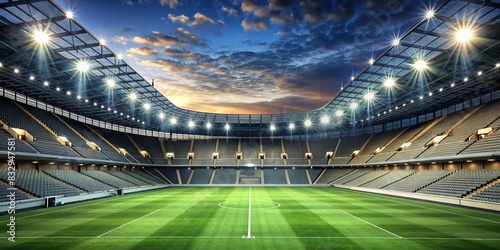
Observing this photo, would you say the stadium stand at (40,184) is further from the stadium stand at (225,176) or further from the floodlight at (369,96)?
the floodlight at (369,96)

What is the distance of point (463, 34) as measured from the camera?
2241 centimetres

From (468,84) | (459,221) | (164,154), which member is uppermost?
(468,84)

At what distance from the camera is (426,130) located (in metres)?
46.9

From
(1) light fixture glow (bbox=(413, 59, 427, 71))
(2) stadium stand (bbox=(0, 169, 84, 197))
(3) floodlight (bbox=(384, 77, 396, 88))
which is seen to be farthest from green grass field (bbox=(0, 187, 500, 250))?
(3) floodlight (bbox=(384, 77, 396, 88))

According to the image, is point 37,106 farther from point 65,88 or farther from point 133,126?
point 133,126

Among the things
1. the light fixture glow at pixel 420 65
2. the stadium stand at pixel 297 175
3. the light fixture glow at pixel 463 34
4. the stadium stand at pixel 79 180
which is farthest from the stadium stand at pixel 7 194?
the stadium stand at pixel 297 175

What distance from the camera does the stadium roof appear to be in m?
20.5

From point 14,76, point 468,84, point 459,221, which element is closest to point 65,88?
point 14,76

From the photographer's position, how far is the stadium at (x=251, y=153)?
55.0 ft

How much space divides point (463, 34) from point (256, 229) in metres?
21.8

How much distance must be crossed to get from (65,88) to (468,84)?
51.7 meters

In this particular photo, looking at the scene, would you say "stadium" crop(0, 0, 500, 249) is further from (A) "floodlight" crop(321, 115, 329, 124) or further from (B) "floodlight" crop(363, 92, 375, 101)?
(B) "floodlight" crop(363, 92, 375, 101)

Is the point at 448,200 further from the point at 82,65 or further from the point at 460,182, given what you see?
the point at 82,65

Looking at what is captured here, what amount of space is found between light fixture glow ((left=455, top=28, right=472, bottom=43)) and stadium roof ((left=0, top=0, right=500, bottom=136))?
0.06 metres
